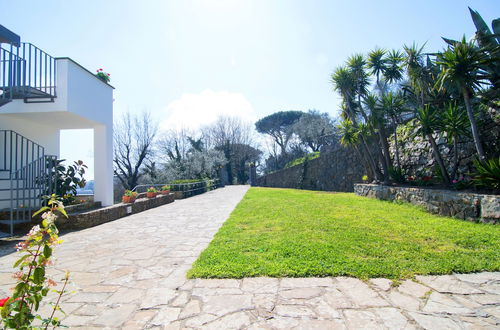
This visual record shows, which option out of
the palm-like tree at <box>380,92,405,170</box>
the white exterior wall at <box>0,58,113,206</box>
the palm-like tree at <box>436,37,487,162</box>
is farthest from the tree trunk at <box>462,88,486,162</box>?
the white exterior wall at <box>0,58,113,206</box>

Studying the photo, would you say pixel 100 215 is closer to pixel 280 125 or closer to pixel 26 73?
pixel 26 73

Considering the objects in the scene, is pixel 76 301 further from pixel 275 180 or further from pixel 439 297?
pixel 275 180

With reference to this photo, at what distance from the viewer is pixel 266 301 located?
233 cm

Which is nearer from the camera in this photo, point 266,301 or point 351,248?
point 266,301

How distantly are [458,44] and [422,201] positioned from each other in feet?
12.0

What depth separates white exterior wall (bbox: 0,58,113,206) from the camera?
19.4 feet

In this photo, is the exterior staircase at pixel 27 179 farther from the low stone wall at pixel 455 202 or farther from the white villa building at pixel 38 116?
the low stone wall at pixel 455 202

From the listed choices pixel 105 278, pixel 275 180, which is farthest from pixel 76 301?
pixel 275 180

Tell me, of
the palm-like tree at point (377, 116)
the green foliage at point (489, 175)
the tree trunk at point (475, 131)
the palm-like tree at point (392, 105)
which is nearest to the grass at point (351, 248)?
the green foliage at point (489, 175)

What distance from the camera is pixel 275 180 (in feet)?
84.6

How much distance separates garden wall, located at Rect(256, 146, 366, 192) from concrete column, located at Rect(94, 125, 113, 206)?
11977 mm

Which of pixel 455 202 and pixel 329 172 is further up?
pixel 329 172

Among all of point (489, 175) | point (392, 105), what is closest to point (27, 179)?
point (489, 175)

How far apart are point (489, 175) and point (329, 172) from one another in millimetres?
12023
